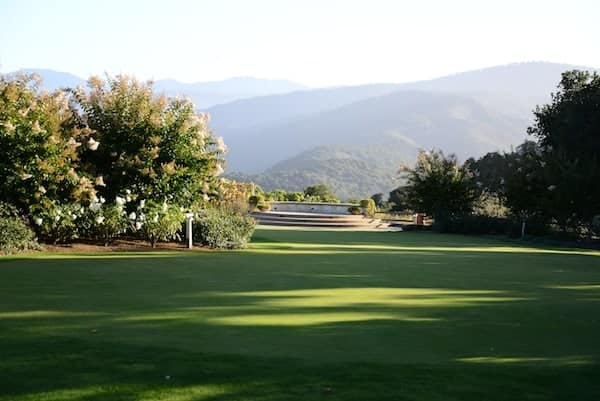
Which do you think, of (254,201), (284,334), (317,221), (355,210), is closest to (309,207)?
(355,210)

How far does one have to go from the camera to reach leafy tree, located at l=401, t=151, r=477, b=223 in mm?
31797

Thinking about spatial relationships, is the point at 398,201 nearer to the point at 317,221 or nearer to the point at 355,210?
the point at 355,210

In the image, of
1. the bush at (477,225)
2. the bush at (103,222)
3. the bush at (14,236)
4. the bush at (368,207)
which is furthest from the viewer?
the bush at (368,207)

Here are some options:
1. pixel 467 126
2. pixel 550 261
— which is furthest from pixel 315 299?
pixel 467 126

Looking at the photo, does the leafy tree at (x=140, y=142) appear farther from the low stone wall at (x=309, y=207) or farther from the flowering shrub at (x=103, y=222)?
the low stone wall at (x=309, y=207)

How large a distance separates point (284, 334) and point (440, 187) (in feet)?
86.2

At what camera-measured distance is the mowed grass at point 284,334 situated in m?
4.90

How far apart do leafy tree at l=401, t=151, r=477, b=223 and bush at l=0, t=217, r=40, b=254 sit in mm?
22066

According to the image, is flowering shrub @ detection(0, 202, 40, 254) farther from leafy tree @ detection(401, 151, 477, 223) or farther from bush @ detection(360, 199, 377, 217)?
bush @ detection(360, 199, 377, 217)

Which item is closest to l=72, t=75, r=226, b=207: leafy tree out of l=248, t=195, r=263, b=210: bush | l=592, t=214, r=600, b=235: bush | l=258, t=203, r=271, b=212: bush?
l=592, t=214, r=600, b=235: bush

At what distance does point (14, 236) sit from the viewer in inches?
503

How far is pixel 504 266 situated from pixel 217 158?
7630 mm

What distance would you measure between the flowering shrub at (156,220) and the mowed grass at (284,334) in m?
3.34

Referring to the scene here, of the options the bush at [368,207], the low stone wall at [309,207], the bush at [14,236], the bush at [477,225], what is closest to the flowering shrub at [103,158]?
the bush at [14,236]
